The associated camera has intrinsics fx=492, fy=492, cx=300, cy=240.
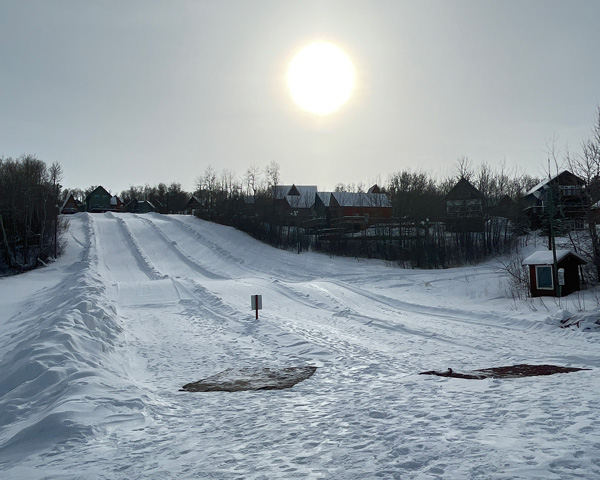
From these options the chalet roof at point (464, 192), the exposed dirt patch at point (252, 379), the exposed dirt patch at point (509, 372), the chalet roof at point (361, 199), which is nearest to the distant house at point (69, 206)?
the chalet roof at point (361, 199)

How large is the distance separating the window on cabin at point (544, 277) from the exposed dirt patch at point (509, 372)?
1677cm

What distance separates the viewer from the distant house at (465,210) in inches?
1987

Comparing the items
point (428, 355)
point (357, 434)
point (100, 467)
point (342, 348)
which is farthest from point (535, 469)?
point (342, 348)

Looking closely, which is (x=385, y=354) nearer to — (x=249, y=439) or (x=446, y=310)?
(x=249, y=439)

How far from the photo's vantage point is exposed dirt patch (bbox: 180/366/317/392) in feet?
28.1

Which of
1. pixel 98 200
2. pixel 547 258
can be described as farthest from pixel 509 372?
pixel 98 200

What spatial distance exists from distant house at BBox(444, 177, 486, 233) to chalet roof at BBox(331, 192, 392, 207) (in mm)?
13552

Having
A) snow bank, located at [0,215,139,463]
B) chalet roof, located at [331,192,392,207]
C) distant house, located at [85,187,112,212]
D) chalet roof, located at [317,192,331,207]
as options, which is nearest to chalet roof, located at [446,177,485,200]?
chalet roof, located at [331,192,392,207]

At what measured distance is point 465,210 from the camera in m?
50.3

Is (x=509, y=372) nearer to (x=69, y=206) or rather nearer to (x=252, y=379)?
(x=252, y=379)

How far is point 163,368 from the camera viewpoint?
1038cm

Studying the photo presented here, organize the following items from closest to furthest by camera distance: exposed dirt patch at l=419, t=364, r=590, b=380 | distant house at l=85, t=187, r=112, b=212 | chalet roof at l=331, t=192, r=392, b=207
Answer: exposed dirt patch at l=419, t=364, r=590, b=380 → chalet roof at l=331, t=192, r=392, b=207 → distant house at l=85, t=187, r=112, b=212

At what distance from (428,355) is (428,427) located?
215 inches

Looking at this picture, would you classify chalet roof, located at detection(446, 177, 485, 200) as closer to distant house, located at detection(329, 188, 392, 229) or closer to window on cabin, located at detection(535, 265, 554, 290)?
distant house, located at detection(329, 188, 392, 229)
